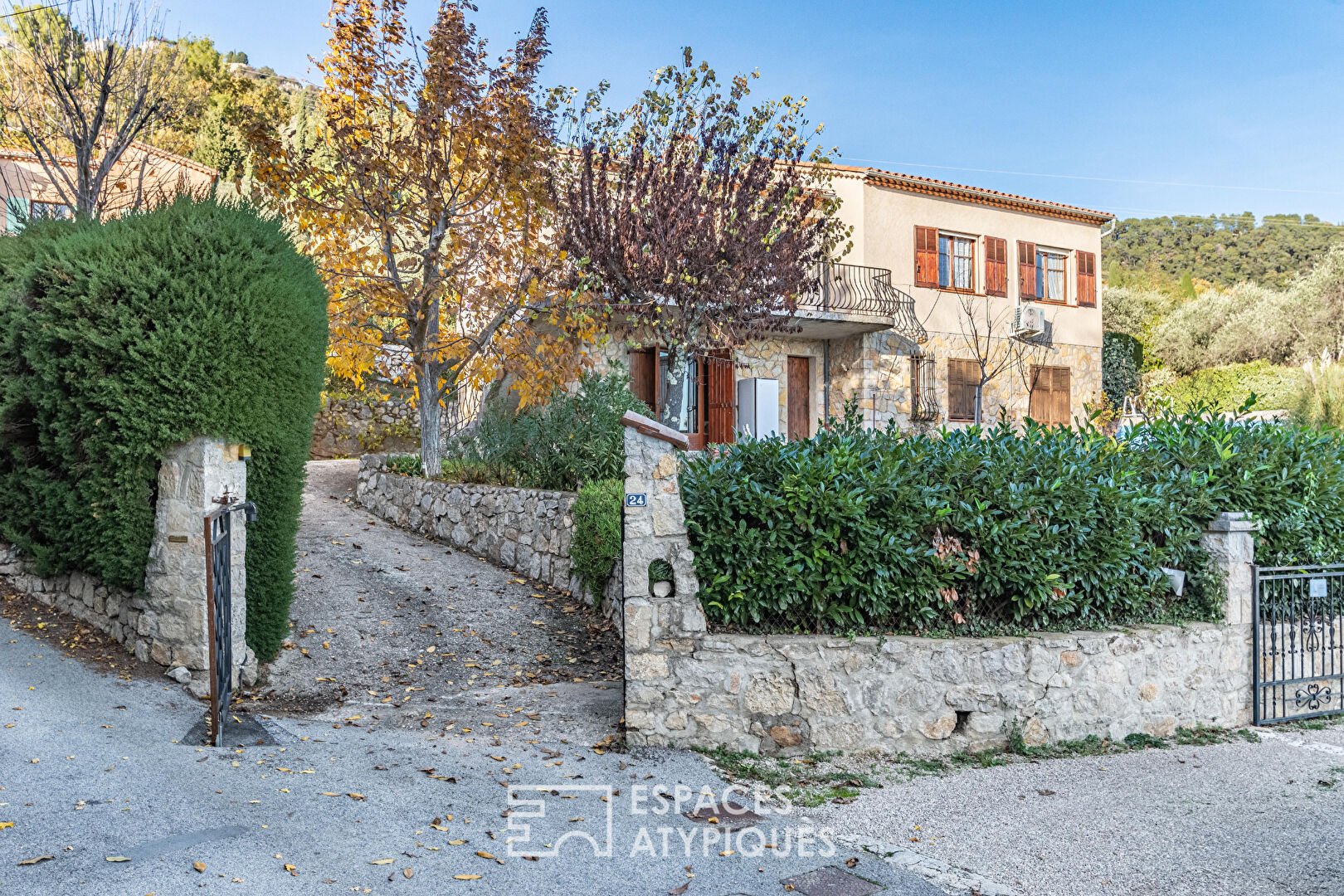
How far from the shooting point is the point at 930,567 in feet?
18.6

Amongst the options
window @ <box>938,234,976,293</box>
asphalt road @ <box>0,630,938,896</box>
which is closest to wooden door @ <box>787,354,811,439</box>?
window @ <box>938,234,976,293</box>

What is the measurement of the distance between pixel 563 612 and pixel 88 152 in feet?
22.5

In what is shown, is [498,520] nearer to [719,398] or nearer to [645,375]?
[645,375]

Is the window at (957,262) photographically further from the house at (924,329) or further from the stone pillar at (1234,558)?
the stone pillar at (1234,558)

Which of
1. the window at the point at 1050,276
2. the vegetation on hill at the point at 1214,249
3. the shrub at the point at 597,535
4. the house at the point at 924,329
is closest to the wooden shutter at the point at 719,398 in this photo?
the house at the point at 924,329

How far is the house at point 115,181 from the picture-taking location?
959 centimetres

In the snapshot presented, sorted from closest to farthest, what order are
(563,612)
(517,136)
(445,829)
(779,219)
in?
(445,829), (563,612), (517,136), (779,219)

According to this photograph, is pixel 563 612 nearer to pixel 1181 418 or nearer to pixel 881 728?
pixel 881 728

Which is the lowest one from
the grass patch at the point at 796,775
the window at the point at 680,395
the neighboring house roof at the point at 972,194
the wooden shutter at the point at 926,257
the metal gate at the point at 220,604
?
the grass patch at the point at 796,775

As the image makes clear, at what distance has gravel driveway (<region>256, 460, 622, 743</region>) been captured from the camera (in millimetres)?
5988

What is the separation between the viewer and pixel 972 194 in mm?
19250

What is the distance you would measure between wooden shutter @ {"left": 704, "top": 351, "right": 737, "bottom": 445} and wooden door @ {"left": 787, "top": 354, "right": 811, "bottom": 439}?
185 centimetres

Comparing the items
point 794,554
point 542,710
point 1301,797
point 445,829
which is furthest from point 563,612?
point 1301,797

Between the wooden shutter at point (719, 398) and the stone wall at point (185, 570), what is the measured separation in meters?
11.7
